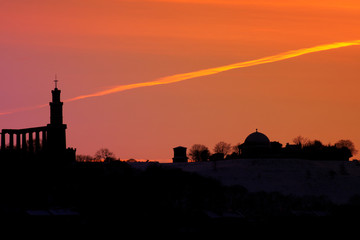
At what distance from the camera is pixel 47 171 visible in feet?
334

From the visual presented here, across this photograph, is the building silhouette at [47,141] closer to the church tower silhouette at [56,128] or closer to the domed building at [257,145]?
the church tower silhouette at [56,128]

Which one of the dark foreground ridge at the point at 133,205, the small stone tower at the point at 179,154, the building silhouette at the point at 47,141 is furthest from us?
the small stone tower at the point at 179,154

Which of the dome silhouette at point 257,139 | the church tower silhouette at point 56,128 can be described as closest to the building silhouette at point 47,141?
the church tower silhouette at point 56,128

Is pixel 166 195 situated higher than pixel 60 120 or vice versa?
pixel 60 120

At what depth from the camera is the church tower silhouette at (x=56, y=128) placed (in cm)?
11550

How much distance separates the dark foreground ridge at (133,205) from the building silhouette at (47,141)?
13.7ft

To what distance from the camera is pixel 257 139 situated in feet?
584

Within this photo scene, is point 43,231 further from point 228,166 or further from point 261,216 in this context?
point 228,166

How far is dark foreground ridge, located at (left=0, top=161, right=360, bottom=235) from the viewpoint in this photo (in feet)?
257

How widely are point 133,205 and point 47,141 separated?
2571cm

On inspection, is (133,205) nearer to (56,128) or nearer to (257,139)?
(56,128)

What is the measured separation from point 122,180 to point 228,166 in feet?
230

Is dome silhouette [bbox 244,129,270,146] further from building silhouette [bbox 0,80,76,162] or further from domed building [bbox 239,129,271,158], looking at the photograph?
building silhouette [bbox 0,80,76,162]

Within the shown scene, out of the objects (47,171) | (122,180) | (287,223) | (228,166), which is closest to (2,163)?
(47,171)
